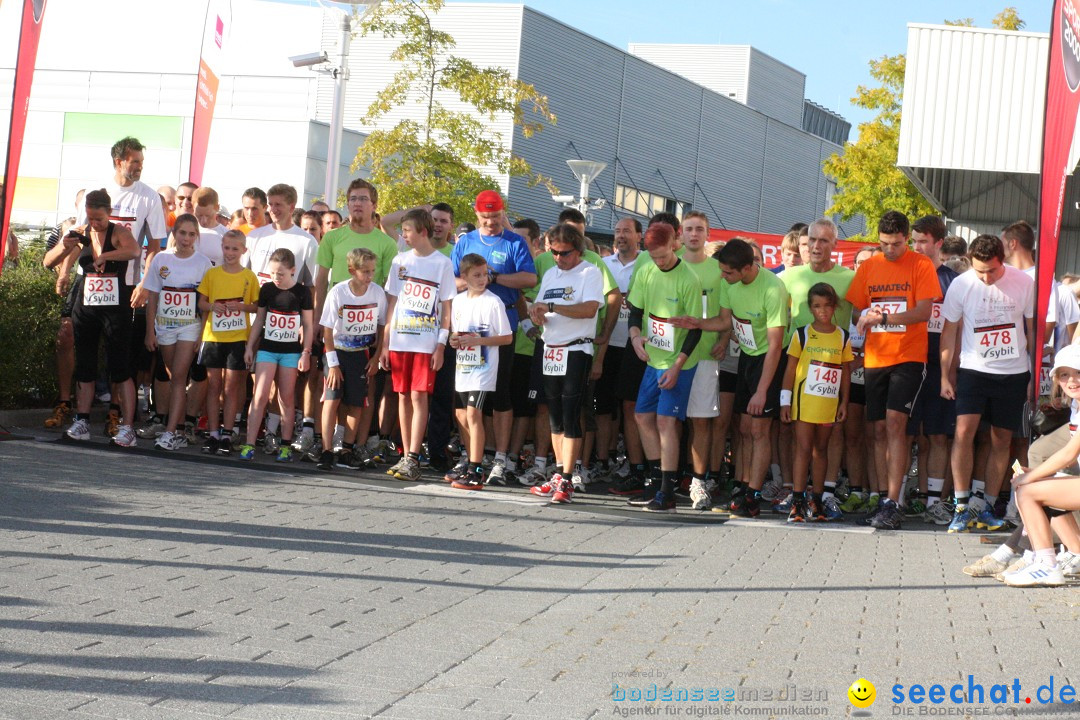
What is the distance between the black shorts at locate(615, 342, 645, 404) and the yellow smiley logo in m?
6.06

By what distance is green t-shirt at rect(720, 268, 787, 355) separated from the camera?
10.1 m

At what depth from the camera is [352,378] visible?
35.5 feet

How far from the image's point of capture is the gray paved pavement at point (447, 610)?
→ 4.77 meters

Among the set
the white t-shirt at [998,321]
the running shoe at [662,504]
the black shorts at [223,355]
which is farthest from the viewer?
the black shorts at [223,355]

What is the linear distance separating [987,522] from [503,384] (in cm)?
399

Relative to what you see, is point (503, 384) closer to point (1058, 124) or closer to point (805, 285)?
point (805, 285)

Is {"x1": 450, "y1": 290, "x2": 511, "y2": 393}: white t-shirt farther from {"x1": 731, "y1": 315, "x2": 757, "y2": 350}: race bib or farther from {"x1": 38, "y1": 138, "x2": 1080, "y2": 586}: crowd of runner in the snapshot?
{"x1": 731, "y1": 315, "x2": 757, "y2": 350}: race bib

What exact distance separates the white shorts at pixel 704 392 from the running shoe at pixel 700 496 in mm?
555

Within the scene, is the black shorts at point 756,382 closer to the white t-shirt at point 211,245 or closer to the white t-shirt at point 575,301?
the white t-shirt at point 575,301

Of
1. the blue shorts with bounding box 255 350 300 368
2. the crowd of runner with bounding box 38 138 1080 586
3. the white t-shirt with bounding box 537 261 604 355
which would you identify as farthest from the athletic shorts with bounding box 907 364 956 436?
the blue shorts with bounding box 255 350 300 368

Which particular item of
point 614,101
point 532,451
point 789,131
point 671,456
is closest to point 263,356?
point 532,451

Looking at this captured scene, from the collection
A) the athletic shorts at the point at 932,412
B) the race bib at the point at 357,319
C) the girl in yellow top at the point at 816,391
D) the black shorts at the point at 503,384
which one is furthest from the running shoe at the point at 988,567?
the race bib at the point at 357,319

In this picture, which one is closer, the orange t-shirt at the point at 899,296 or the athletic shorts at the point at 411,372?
the orange t-shirt at the point at 899,296

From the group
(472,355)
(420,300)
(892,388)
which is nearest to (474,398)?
(472,355)
